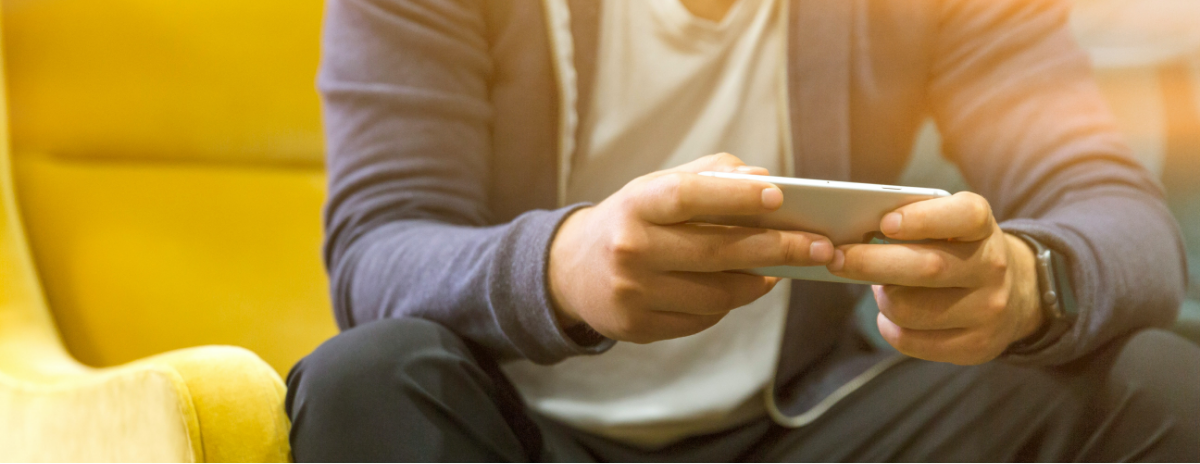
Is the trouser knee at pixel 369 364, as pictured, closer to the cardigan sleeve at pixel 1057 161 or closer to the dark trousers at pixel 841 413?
the dark trousers at pixel 841 413

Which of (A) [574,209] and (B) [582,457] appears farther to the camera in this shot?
(B) [582,457]

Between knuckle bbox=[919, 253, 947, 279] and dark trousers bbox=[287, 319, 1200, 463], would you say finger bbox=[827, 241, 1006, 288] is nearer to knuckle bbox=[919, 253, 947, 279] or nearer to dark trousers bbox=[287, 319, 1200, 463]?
knuckle bbox=[919, 253, 947, 279]

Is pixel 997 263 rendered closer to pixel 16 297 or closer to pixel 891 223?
pixel 891 223

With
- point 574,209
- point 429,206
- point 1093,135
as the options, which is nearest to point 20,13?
point 429,206

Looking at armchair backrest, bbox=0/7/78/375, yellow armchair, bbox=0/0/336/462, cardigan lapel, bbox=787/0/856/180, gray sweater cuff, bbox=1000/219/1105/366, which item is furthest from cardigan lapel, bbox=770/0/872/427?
armchair backrest, bbox=0/7/78/375

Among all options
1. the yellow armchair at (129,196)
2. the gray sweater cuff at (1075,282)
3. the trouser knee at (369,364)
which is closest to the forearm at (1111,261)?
the gray sweater cuff at (1075,282)

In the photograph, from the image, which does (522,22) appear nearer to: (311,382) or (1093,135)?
(311,382)

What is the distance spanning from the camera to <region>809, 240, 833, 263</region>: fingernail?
10.4 inches

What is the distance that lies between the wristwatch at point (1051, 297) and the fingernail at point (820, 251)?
17 centimetres

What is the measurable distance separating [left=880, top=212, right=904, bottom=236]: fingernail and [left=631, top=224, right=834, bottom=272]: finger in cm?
2

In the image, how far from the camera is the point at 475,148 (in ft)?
1.50

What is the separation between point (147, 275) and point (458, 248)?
23 cm

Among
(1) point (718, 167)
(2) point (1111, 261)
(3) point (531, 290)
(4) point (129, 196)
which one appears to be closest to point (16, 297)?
(4) point (129, 196)

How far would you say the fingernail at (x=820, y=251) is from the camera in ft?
0.87
